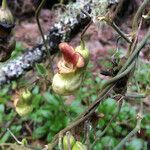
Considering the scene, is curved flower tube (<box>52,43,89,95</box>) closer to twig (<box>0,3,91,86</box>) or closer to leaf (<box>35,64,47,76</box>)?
leaf (<box>35,64,47,76</box>)

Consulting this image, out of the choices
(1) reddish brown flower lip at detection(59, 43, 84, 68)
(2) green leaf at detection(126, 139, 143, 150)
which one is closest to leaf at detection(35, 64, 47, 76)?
(1) reddish brown flower lip at detection(59, 43, 84, 68)

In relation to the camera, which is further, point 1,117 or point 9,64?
point 1,117

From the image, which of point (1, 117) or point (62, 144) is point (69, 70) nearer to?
point (62, 144)

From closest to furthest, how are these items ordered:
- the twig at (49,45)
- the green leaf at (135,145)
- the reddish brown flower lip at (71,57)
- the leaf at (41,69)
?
the reddish brown flower lip at (71,57) → the leaf at (41,69) → the twig at (49,45) → the green leaf at (135,145)

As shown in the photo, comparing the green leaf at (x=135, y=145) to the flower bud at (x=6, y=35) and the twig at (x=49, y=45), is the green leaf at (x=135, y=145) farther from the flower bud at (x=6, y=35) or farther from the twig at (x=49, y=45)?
the flower bud at (x=6, y=35)

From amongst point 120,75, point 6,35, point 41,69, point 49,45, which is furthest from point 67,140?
point 49,45

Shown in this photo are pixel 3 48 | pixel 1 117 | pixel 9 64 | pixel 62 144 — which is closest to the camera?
pixel 62 144

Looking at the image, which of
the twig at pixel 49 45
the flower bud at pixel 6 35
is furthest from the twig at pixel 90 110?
the twig at pixel 49 45

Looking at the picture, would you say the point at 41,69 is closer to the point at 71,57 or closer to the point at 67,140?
the point at 71,57

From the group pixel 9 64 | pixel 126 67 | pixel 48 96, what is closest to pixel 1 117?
pixel 48 96
